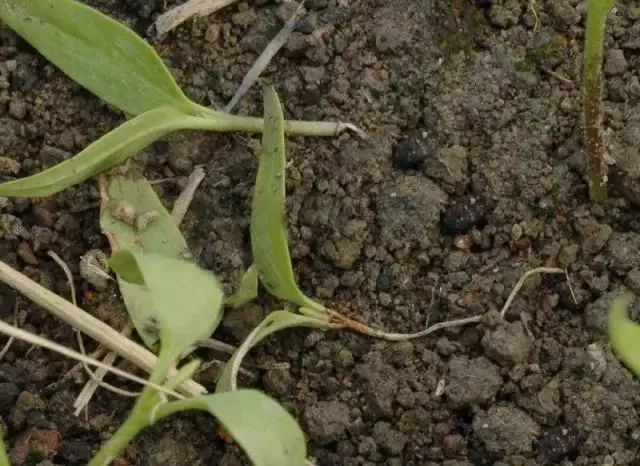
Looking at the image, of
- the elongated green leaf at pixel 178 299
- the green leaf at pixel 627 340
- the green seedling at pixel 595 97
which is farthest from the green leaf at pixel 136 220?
the green leaf at pixel 627 340

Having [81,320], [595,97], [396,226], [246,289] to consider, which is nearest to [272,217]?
[246,289]

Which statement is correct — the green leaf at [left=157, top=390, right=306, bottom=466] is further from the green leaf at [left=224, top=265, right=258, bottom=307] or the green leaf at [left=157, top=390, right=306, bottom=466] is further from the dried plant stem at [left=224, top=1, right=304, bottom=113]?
the dried plant stem at [left=224, top=1, right=304, bottom=113]

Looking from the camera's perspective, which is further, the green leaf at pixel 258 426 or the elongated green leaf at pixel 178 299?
the elongated green leaf at pixel 178 299

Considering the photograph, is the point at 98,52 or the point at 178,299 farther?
the point at 98,52

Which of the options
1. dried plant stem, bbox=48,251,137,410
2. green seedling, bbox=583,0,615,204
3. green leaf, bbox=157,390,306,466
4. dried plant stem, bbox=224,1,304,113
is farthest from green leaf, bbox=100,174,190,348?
green seedling, bbox=583,0,615,204

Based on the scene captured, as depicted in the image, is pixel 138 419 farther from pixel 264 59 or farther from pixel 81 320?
pixel 264 59

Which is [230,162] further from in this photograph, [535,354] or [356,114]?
[535,354]

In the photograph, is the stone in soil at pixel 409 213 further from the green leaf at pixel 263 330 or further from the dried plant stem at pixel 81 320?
the dried plant stem at pixel 81 320

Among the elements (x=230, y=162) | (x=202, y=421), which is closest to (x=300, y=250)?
(x=230, y=162)
